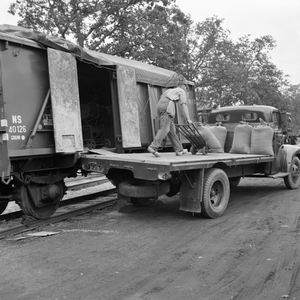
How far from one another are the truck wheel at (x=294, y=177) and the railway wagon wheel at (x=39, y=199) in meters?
5.91

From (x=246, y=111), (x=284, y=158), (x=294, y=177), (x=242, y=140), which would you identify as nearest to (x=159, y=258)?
(x=242, y=140)

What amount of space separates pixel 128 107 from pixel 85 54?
142 cm

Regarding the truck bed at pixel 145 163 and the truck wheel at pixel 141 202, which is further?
the truck wheel at pixel 141 202

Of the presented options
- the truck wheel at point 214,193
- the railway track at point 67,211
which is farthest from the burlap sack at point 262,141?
the railway track at point 67,211

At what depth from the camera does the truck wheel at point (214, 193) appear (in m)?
6.38

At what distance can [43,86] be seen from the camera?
625cm

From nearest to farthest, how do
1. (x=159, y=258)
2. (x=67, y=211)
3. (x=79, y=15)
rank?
(x=159, y=258) < (x=67, y=211) < (x=79, y=15)

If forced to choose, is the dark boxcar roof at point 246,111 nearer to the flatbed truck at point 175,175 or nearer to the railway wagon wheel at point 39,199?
the flatbed truck at point 175,175

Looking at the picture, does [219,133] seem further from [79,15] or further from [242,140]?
[79,15]

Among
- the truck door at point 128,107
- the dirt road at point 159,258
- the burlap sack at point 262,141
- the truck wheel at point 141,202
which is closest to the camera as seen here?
the dirt road at point 159,258

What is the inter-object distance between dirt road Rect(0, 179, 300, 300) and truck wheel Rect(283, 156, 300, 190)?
256 cm

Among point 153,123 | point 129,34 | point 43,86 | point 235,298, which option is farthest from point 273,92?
point 235,298

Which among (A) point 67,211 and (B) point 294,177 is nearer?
(A) point 67,211

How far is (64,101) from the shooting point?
6414 mm
